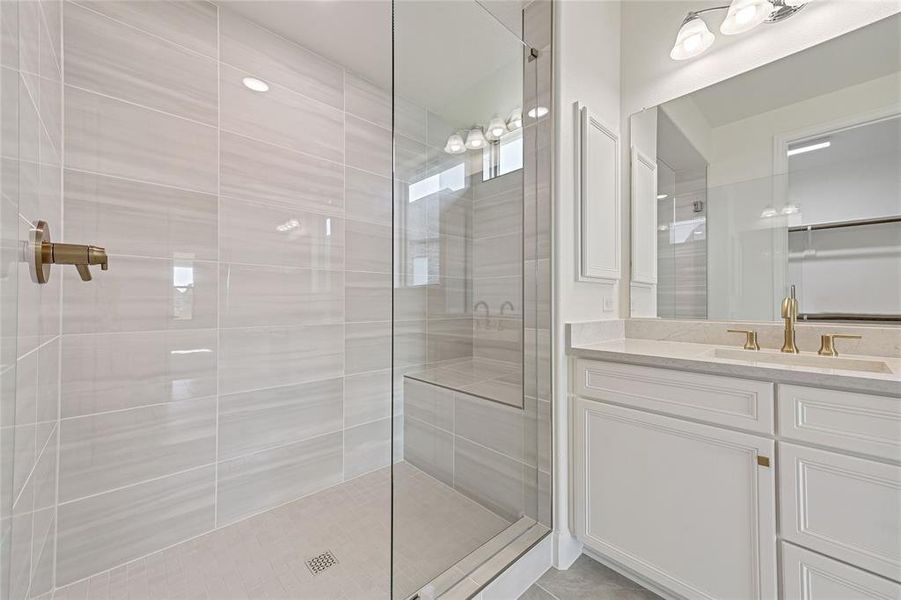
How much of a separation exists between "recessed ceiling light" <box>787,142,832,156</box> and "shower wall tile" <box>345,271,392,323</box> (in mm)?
1977

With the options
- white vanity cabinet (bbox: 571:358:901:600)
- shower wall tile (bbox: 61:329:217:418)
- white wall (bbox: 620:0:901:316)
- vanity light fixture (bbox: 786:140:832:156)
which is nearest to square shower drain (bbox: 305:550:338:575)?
shower wall tile (bbox: 61:329:217:418)

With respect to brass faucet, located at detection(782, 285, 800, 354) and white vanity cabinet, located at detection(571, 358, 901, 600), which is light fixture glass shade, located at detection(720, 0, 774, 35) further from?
white vanity cabinet, located at detection(571, 358, 901, 600)

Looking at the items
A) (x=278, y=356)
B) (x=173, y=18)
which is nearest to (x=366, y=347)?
(x=278, y=356)

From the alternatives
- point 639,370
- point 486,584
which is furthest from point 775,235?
point 486,584

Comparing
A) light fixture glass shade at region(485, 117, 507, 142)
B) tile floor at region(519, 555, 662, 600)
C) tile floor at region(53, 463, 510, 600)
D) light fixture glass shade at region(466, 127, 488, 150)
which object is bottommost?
tile floor at region(519, 555, 662, 600)

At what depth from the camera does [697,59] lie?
169 centimetres

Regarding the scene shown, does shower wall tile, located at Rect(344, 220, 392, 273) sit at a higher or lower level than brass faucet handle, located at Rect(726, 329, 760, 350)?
higher

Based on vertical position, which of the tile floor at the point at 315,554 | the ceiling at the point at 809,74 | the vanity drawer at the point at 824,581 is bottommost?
the tile floor at the point at 315,554

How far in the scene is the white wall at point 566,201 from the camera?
1.52 m

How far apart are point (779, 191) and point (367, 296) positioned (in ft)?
6.77

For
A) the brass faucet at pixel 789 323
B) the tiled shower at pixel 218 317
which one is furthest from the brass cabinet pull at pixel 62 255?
the brass faucet at pixel 789 323

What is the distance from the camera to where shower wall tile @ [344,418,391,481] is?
2176mm

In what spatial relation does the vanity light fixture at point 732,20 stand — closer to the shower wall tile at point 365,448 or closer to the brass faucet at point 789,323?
the brass faucet at point 789,323

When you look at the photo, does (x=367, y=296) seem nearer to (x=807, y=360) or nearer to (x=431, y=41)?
(x=431, y=41)
